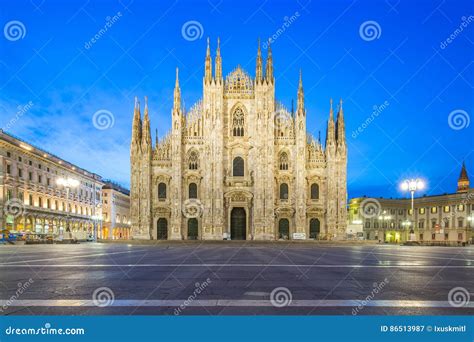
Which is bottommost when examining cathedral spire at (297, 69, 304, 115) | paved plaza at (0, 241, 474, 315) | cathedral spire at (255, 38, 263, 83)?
paved plaza at (0, 241, 474, 315)

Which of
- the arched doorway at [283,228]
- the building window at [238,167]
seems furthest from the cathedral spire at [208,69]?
the arched doorway at [283,228]

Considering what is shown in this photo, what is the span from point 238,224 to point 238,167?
7427 mm

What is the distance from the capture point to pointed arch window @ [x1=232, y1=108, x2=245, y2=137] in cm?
5625

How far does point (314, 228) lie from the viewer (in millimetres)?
55156

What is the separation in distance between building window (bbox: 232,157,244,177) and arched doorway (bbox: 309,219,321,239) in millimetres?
11081

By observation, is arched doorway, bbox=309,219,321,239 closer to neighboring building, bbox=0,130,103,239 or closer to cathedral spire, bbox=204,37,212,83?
cathedral spire, bbox=204,37,212,83

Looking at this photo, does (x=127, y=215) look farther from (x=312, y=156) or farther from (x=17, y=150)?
(x=312, y=156)

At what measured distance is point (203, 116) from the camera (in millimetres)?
54781

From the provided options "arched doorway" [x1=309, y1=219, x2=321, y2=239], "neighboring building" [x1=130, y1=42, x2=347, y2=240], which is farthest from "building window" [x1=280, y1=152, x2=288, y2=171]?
"arched doorway" [x1=309, y1=219, x2=321, y2=239]

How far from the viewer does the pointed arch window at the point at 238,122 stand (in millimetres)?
56250

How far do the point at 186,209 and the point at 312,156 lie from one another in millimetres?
17718

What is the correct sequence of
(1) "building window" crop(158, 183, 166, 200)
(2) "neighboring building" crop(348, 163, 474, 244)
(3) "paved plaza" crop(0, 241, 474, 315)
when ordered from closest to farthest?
(3) "paved plaza" crop(0, 241, 474, 315), (1) "building window" crop(158, 183, 166, 200), (2) "neighboring building" crop(348, 163, 474, 244)

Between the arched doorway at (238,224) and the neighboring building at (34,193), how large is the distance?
58.3 ft

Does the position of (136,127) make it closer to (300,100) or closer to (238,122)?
(238,122)
